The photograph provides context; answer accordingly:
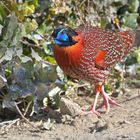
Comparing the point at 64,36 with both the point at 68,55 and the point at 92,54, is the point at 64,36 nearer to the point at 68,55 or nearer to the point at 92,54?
the point at 68,55

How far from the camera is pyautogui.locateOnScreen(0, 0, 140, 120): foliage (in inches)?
229

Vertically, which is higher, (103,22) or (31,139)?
(103,22)

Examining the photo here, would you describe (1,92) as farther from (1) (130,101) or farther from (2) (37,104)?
(1) (130,101)

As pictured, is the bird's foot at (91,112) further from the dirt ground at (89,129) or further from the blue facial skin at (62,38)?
the blue facial skin at (62,38)

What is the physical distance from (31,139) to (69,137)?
323mm

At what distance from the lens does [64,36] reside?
554 centimetres

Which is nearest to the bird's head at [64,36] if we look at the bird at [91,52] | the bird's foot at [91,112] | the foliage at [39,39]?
the bird at [91,52]

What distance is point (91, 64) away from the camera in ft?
19.1

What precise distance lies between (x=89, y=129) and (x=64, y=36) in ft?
2.83

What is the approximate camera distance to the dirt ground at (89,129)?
516 cm

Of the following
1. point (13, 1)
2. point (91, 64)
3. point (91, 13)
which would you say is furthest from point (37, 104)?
point (91, 13)

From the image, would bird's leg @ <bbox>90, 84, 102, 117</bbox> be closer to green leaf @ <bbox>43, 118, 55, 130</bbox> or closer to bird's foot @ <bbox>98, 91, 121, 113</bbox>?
bird's foot @ <bbox>98, 91, 121, 113</bbox>

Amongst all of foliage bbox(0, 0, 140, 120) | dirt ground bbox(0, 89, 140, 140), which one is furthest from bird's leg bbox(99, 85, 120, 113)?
foliage bbox(0, 0, 140, 120)

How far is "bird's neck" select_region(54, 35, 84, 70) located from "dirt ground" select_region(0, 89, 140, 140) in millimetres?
506
